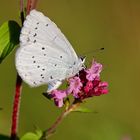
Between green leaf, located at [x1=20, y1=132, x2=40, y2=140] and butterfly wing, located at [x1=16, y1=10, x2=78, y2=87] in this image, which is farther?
green leaf, located at [x1=20, y1=132, x2=40, y2=140]


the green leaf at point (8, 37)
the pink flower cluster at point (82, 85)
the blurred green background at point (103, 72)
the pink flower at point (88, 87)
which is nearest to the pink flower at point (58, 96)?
the pink flower cluster at point (82, 85)

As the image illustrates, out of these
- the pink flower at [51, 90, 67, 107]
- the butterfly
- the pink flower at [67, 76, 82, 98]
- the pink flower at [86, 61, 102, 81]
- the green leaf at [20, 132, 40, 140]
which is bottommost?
the green leaf at [20, 132, 40, 140]

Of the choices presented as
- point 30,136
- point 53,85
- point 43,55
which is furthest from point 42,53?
point 30,136

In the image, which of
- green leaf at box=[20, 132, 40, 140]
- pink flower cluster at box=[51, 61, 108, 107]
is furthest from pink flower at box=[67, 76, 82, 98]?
green leaf at box=[20, 132, 40, 140]

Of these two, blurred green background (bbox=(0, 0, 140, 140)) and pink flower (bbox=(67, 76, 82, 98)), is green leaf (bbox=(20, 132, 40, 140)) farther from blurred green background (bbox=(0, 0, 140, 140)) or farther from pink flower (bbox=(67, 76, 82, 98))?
blurred green background (bbox=(0, 0, 140, 140))

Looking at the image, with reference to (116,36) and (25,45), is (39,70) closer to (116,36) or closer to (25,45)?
(25,45)

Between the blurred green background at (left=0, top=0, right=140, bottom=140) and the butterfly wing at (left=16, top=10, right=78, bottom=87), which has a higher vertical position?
the butterfly wing at (left=16, top=10, right=78, bottom=87)

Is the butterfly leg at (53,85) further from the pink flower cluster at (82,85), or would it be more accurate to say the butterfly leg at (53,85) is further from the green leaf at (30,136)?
the green leaf at (30,136)

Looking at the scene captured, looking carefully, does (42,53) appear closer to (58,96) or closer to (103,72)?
(58,96)

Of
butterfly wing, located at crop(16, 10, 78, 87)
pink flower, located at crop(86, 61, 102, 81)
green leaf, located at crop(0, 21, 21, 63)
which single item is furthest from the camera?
pink flower, located at crop(86, 61, 102, 81)

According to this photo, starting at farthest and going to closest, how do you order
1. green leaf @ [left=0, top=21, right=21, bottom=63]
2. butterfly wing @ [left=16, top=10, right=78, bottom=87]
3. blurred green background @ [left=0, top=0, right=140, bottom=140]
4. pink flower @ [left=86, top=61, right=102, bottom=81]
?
1. blurred green background @ [left=0, top=0, right=140, bottom=140]
2. pink flower @ [left=86, top=61, right=102, bottom=81]
3. green leaf @ [left=0, top=21, right=21, bottom=63]
4. butterfly wing @ [left=16, top=10, right=78, bottom=87]
